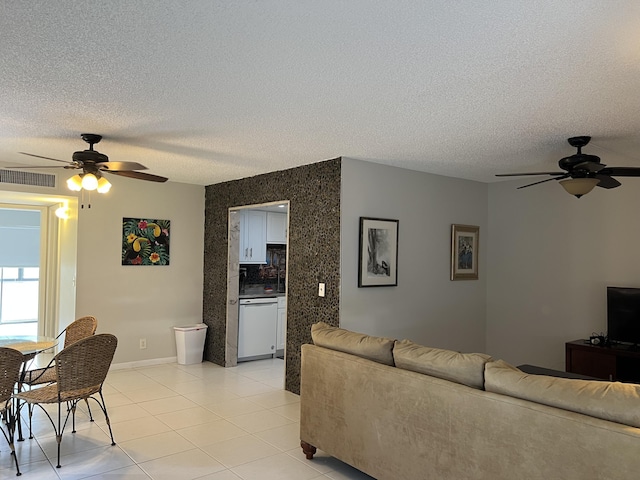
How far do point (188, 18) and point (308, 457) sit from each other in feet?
9.67

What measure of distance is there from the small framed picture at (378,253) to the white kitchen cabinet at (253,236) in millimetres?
2391

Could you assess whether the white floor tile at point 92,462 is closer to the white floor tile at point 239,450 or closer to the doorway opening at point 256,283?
the white floor tile at point 239,450

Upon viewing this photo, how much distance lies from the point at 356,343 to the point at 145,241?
399 cm

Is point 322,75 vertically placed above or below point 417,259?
above

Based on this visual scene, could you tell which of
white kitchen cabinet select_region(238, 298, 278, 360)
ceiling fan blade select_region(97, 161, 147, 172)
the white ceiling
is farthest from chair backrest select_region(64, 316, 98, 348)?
white kitchen cabinet select_region(238, 298, 278, 360)

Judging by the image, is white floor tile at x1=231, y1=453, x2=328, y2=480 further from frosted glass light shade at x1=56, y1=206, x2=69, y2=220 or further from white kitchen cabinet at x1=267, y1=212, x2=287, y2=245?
white kitchen cabinet at x1=267, y1=212, x2=287, y2=245

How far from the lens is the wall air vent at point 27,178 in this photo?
521 centimetres

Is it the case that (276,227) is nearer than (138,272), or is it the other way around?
(138,272)

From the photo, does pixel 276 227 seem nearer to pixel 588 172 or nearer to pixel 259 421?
pixel 259 421

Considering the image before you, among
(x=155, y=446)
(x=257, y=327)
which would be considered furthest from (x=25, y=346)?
(x=257, y=327)

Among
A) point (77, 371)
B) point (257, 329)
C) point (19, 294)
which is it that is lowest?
point (257, 329)

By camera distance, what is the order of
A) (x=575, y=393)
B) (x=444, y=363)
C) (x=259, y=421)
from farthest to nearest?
(x=259, y=421) < (x=444, y=363) < (x=575, y=393)

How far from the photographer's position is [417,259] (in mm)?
5340

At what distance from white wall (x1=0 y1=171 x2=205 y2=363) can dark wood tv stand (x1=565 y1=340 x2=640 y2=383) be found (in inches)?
185
